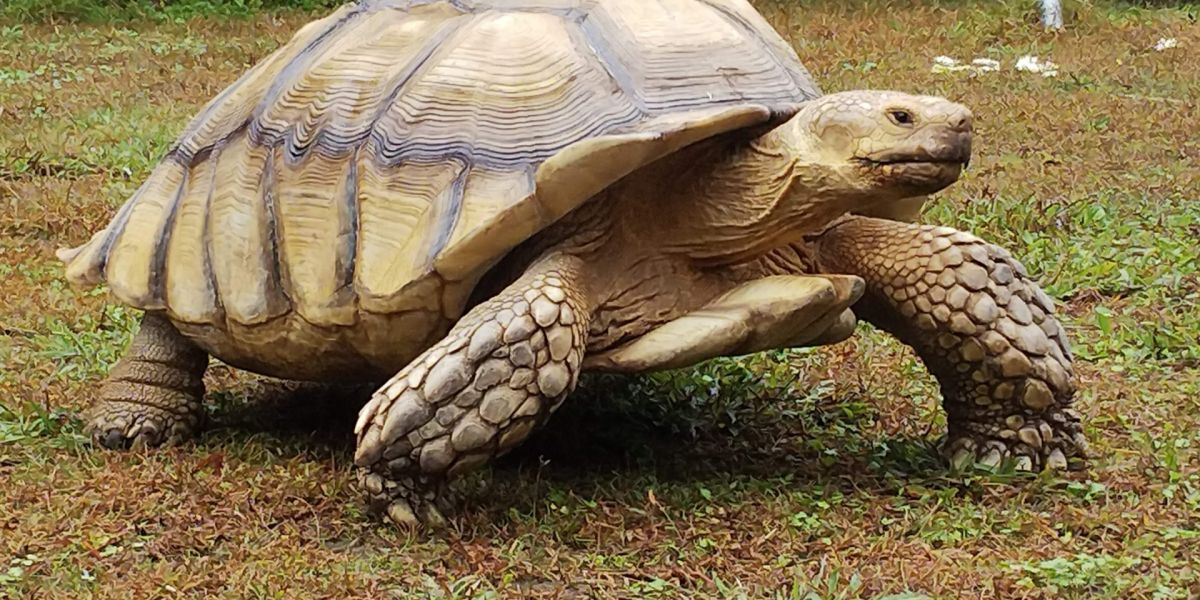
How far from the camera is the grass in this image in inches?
105

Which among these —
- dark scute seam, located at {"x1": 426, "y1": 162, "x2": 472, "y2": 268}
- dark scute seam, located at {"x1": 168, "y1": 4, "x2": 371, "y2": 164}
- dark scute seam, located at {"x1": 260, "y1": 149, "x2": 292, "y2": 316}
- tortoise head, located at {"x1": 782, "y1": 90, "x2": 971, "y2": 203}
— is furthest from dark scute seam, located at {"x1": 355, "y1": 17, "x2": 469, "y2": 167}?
tortoise head, located at {"x1": 782, "y1": 90, "x2": 971, "y2": 203}

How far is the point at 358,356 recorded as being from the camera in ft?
10.7

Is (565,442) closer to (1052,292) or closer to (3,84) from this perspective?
(1052,292)

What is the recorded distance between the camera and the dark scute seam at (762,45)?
3258 millimetres

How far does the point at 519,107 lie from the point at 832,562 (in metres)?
1.10

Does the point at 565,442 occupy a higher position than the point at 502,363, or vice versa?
the point at 502,363

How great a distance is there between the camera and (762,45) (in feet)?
10.8

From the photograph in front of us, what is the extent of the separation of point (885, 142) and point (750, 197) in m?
0.32

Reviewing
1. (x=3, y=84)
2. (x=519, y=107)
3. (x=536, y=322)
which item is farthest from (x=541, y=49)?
(x=3, y=84)

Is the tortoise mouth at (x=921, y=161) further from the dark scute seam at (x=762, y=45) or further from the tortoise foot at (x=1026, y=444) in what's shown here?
the tortoise foot at (x=1026, y=444)

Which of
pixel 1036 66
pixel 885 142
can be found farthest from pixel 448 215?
pixel 1036 66

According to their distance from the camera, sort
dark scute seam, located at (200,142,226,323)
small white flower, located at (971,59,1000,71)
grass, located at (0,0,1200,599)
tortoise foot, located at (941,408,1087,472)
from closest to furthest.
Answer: grass, located at (0,0,1200,599), tortoise foot, located at (941,408,1087,472), dark scute seam, located at (200,142,226,323), small white flower, located at (971,59,1000,71)

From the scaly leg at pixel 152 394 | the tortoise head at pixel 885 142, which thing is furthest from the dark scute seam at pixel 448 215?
the scaly leg at pixel 152 394

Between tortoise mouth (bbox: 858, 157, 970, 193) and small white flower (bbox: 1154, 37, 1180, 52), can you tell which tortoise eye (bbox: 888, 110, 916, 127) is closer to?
tortoise mouth (bbox: 858, 157, 970, 193)
